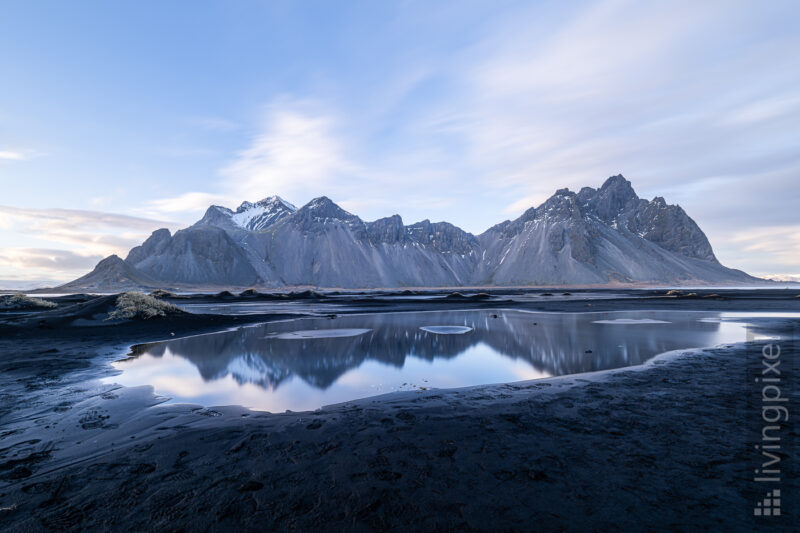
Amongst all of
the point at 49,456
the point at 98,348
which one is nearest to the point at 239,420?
the point at 49,456

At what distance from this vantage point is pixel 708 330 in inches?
1033

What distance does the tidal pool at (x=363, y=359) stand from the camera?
1202cm

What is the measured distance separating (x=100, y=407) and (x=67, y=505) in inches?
244

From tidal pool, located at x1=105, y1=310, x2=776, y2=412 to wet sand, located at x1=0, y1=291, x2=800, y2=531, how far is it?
149 cm

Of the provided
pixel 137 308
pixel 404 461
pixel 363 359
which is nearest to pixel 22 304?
pixel 137 308

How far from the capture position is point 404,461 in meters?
6.47

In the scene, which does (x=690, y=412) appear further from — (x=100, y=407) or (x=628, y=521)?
(x=100, y=407)

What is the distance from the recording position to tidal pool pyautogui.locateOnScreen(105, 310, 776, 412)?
473 inches

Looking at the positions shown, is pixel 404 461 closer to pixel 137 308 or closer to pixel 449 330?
pixel 449 330

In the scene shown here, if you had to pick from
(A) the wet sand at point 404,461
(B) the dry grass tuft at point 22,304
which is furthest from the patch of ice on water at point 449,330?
(B) the dry grass tuft at point 22,304

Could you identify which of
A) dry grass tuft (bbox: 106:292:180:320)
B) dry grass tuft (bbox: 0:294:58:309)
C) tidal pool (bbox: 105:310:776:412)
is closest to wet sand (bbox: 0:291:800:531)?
tidal pool (bbox: 105:310:776:412)

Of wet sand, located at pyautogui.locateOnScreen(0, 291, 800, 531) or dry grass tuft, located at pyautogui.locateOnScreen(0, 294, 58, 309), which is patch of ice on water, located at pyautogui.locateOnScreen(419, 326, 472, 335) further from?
dry grass tuft, located at pyautogui.locateOnScreen(0, 294, 58, 309)

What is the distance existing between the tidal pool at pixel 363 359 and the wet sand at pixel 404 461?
1.49 metres

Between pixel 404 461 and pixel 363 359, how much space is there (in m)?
10.7
